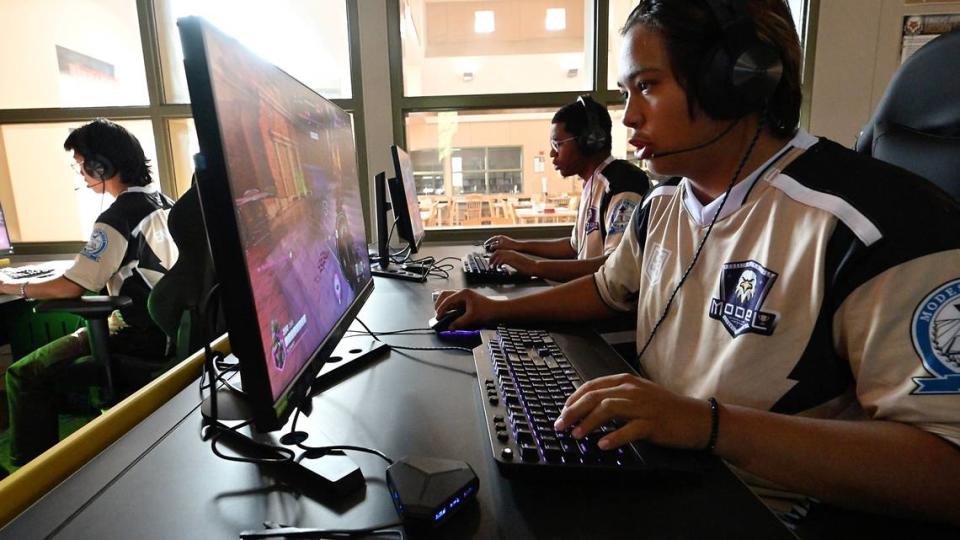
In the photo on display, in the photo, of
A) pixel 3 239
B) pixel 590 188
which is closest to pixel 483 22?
pixel 590 188

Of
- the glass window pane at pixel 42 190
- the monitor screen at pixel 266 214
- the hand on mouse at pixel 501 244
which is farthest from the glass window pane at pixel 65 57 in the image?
the monitor screen at pixel 266 214

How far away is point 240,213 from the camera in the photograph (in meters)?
0.38

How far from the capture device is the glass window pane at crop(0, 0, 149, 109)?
2857 millimetres

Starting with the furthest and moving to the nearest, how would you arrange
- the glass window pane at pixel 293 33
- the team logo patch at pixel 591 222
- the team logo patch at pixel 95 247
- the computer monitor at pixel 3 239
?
the glass window pane at pixel 293 33 → the computer monitor at pixel 3 239 → the team logo patch at pixel 591 222 → the team logo patch at pixel 95 247

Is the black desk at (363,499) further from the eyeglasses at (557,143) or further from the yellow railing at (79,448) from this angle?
the eyeglasses at (557,143)

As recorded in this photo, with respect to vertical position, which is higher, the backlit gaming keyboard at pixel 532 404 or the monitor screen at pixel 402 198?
the monitor screen at pixel 402 198

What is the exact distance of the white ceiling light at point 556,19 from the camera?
2938 millimetres

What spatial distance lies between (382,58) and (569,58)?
3.62 ft

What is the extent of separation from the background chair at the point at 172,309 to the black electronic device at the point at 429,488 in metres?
0.32

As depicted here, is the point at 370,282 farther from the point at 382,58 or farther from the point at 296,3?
the point at 296,3

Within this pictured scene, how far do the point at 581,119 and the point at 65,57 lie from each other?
3.15 metres

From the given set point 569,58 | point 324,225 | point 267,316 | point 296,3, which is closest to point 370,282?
point 324,225

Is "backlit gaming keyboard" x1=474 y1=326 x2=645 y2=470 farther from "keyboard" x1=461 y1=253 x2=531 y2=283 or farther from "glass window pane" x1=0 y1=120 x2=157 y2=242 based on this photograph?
"glass window pane" x1=0 y1=120 x2=157 y2=242

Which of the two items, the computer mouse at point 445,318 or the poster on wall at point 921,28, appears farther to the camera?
the poster on wall at point 921,28
